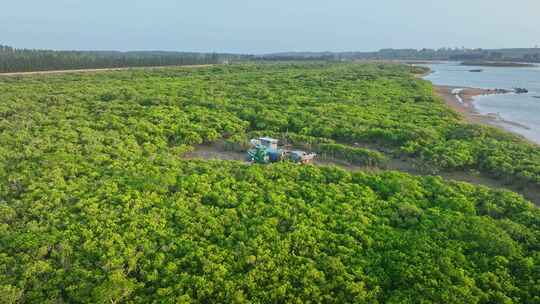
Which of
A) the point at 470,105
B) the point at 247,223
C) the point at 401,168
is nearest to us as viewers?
the point at 247,223

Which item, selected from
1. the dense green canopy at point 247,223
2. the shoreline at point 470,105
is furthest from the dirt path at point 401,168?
the shoreline at point 470,105

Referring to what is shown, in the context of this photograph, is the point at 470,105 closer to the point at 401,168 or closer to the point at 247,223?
the point at 401,168

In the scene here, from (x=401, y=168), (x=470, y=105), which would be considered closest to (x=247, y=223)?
(x=401, y=168)

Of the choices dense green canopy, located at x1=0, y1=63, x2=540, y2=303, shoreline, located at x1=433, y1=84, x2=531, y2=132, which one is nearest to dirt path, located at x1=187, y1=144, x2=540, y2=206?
dense green canopy, located at x1=0, y1=63, x2=540, y2=303

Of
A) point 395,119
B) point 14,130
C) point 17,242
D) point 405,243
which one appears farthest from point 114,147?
point 395,119

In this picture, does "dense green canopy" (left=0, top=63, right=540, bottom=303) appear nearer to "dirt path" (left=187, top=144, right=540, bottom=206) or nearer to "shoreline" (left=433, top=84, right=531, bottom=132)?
"dirt path" (left=187, top=144, right=540, bottom=206)

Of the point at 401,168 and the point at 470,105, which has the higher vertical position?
the point at 470,105
